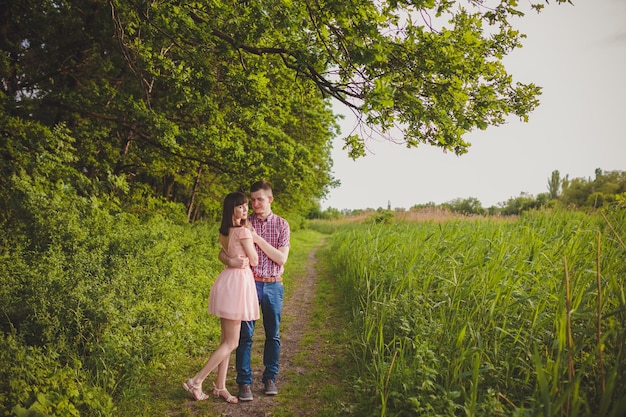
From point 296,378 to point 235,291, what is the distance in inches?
65.7

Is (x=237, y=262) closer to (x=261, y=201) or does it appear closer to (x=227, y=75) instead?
(x=261, y=201)

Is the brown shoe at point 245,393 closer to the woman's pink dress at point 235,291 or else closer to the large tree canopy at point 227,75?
the woman's pink dress at point 235,291

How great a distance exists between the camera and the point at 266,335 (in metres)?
4.18

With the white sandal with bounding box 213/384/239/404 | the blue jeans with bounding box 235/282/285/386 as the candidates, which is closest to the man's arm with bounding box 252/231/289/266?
the blue jeans with bounding box 235/282/285/386

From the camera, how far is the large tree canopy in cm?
477

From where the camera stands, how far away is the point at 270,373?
4246 mm

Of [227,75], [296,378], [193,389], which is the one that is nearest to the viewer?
[193,389]

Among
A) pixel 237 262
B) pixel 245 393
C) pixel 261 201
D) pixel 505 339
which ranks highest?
pixel 261 201

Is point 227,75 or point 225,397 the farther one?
point 227,75

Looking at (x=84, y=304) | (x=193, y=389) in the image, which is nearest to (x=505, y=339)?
(x=193, y=389)

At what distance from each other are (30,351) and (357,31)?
495 cm

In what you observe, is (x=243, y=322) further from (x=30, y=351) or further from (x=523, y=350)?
(x=523, y=350)

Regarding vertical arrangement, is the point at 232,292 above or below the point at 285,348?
above

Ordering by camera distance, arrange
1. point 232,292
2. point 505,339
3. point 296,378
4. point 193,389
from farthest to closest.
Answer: point 296,378 < point 193,389 < point 232,292 < point 505,339
